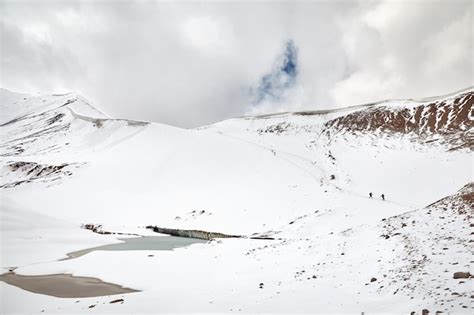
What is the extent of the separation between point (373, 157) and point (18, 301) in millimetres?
65016

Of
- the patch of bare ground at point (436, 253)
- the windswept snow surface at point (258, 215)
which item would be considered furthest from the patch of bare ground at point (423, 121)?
the patch of bare ground at point (436, 253)

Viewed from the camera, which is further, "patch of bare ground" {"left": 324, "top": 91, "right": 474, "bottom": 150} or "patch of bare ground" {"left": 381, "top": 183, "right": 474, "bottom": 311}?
"patch of bare ground" {"left": 324, "top": 91, "right": 474, "bottom": 150}

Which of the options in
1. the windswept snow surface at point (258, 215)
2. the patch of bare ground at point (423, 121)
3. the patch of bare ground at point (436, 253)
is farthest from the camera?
the patch of bare ground at point (423, 121)

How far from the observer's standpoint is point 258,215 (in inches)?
1774

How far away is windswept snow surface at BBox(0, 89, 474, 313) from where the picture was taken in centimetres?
1118

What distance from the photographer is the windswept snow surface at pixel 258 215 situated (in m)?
11.2

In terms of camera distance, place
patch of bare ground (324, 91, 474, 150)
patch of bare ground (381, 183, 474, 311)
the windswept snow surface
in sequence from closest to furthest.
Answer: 1. patch of bare ground (381, 183, 474, 311)
2. the windswept snow surface
3. patch of bare ground (324, 91, 474, 150)

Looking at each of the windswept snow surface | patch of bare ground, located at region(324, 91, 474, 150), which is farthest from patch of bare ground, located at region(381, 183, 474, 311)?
patch of bare ground, located at region(324, 91, 474, 150)

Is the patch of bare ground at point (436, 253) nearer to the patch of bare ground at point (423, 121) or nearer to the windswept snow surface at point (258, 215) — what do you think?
the windswept snow surface at point (258, 215)

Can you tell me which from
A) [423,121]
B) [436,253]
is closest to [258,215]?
[436,253]

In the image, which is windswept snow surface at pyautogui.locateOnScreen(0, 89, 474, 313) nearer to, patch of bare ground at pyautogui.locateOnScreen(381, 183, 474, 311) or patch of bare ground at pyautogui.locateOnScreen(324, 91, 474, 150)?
patch of bare ground at pyautogui.locateOnScreen(381, 183, 474, 311)

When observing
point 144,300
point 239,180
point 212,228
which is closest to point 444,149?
point 239,180

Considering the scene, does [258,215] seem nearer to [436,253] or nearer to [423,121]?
[436,253]

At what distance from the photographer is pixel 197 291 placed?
13.2 meters
